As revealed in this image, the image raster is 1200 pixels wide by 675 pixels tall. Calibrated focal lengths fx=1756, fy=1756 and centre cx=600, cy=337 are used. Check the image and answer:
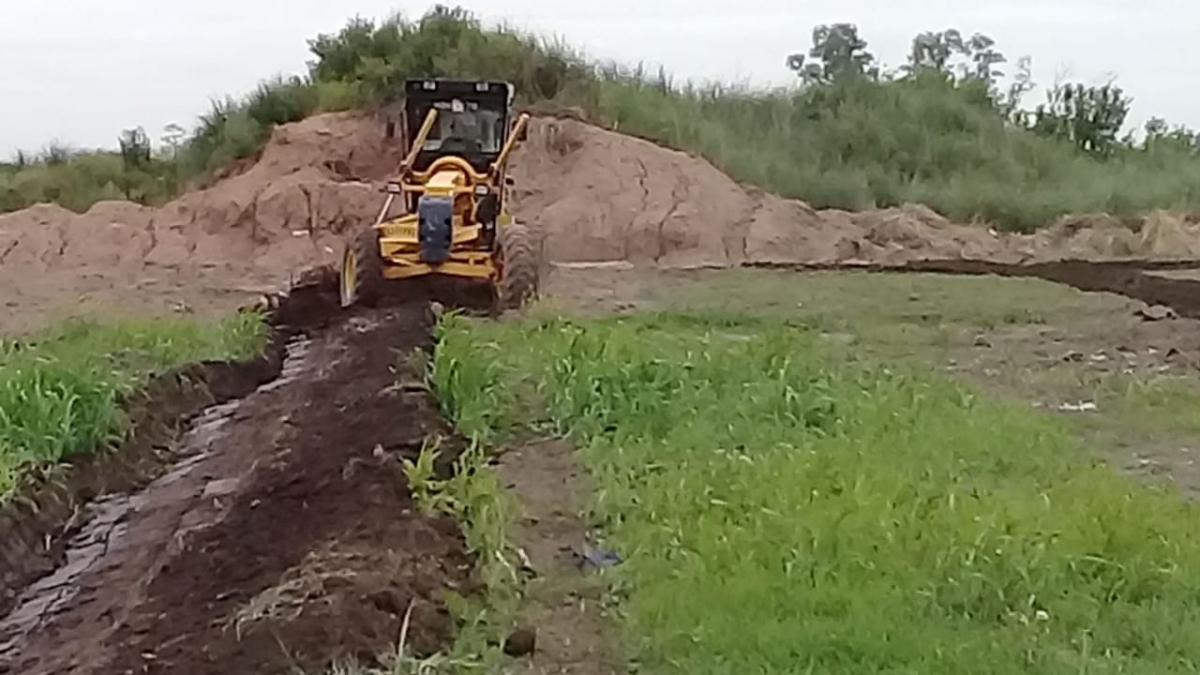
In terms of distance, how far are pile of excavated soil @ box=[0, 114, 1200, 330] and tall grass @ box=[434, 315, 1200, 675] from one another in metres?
14.0

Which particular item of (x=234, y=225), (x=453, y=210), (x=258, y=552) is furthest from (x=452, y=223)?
(x=234, y=225)

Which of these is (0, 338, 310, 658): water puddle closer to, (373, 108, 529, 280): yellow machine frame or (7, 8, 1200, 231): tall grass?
(373, 108, 529, 280): yellow machine frame

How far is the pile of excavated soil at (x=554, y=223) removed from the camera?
1029 inches

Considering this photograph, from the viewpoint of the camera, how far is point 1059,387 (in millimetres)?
12539

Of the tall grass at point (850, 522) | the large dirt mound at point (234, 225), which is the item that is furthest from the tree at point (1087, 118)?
the tall grass at point (850, 522)

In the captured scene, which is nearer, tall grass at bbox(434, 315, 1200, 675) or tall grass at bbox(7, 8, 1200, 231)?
tall grass at bbox(434, 315, 1200, 675)

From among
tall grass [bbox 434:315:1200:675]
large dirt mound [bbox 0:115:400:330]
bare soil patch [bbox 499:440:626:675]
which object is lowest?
large dirt mound [bbox 0:115:400:330]

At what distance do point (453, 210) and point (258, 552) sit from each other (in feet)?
29.6

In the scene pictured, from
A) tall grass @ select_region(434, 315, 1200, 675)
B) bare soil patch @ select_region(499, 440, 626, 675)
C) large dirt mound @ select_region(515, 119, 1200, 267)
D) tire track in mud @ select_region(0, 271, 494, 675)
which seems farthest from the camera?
large dirt mound @ select_region(515, 119, 1200, 267)

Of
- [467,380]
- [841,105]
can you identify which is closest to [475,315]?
[467,380]

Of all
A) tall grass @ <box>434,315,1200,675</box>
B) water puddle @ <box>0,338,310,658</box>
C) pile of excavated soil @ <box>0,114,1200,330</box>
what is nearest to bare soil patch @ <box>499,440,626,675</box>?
tall grass @ <box>434,315,1200,675</box>

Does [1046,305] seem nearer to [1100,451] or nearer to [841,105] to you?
[1100,451]

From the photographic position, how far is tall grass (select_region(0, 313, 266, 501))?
961 cm

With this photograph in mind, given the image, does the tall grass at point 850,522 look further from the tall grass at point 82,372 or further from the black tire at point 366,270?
the black tire at point 366,270
